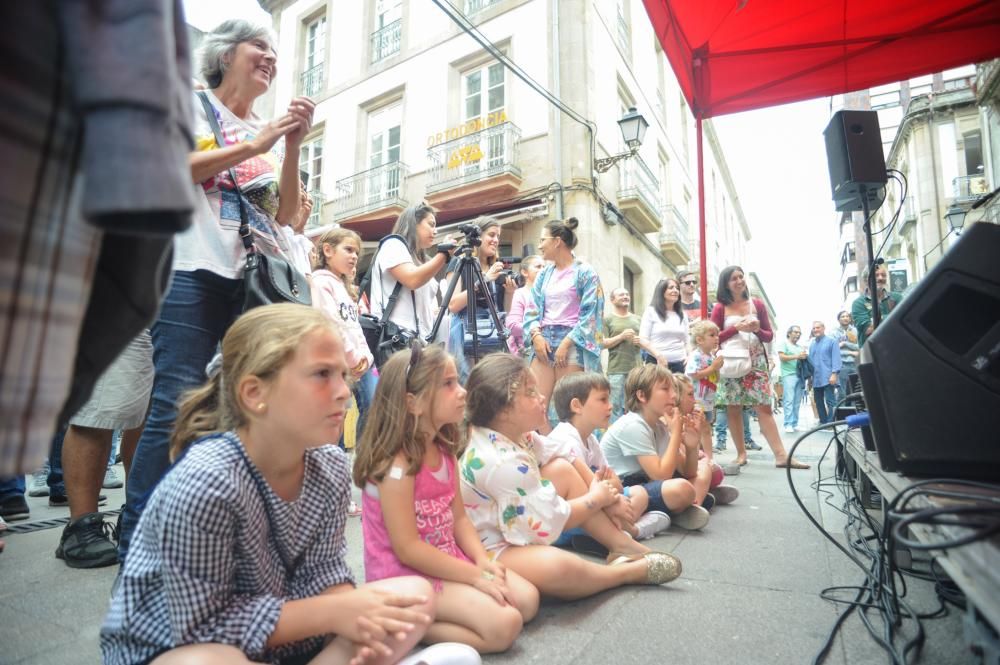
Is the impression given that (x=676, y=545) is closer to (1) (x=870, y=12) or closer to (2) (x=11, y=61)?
(2) (x=11, y=61)

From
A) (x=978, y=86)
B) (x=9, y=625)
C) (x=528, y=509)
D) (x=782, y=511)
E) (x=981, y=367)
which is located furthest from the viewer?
(x=978, y=86)

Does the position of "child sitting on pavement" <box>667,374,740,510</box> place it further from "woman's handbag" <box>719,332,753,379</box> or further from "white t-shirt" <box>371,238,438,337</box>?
"white t-shirt" <box>371,238,438,337</box>

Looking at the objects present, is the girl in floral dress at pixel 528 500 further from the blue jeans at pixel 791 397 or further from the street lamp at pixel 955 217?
the street lamp at pixel 955 217

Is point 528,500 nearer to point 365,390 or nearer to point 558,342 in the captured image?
point 365,390

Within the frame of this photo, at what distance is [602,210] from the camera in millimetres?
10344

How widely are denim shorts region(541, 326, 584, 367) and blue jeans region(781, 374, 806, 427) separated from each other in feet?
19.4

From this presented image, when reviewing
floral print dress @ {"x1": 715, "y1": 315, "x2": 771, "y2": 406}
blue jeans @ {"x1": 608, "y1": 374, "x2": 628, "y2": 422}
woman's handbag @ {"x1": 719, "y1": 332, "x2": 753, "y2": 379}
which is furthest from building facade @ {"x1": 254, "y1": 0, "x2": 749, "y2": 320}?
floral print dress @ {"x1": 715, "y1": 315, "x2": 771, "y2": 406}

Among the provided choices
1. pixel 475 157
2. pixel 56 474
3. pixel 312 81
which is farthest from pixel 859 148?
pixel 312 81

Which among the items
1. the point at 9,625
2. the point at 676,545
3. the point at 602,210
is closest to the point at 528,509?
the point at 676,545

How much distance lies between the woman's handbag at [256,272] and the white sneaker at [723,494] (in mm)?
2502

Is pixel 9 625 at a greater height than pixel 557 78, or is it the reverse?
pixel 557 78

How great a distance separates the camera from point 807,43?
371cm

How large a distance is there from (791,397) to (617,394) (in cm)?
499

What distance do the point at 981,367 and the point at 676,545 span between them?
4.83 feet
